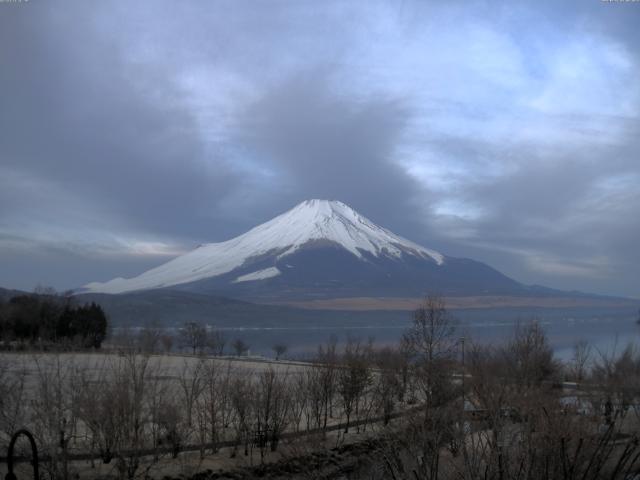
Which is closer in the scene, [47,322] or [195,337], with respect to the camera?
[47,322]

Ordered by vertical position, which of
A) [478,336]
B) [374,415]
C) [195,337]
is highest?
[478,336]

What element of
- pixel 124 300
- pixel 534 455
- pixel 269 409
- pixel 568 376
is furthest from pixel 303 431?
pixel 124 300

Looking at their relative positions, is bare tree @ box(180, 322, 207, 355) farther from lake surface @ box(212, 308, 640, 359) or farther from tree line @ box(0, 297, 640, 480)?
tree line @ box(0, 297, 640, 480)

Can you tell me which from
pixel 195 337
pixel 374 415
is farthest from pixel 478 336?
pixel 374 415

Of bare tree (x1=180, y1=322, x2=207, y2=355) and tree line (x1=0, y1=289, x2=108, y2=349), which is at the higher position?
tree line (x1=0, y1=289, x2=108, y2=349)

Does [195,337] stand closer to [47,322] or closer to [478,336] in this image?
[47,322]

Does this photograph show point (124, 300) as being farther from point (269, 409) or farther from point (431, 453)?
point (431, 453)

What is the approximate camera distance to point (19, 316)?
2643 inches

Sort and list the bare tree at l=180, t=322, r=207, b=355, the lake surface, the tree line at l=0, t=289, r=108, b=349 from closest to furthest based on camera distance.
→ the tree line at l=0, t=289, r=108, b=349 → the lake surface → the bare tree at l=180, t=322, r=207, b=355

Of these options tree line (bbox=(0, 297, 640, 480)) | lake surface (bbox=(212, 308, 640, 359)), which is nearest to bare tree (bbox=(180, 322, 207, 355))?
lake surface (bbox=(212, 308, 640, 359))

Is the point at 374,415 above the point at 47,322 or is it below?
below

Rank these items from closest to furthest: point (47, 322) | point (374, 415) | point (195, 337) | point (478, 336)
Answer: point (374, 415), point (47, 322), point (478, 336), point (195, 337)

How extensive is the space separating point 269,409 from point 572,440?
13.9m

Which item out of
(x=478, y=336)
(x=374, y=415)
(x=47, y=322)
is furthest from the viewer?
(x=478, y=336)
